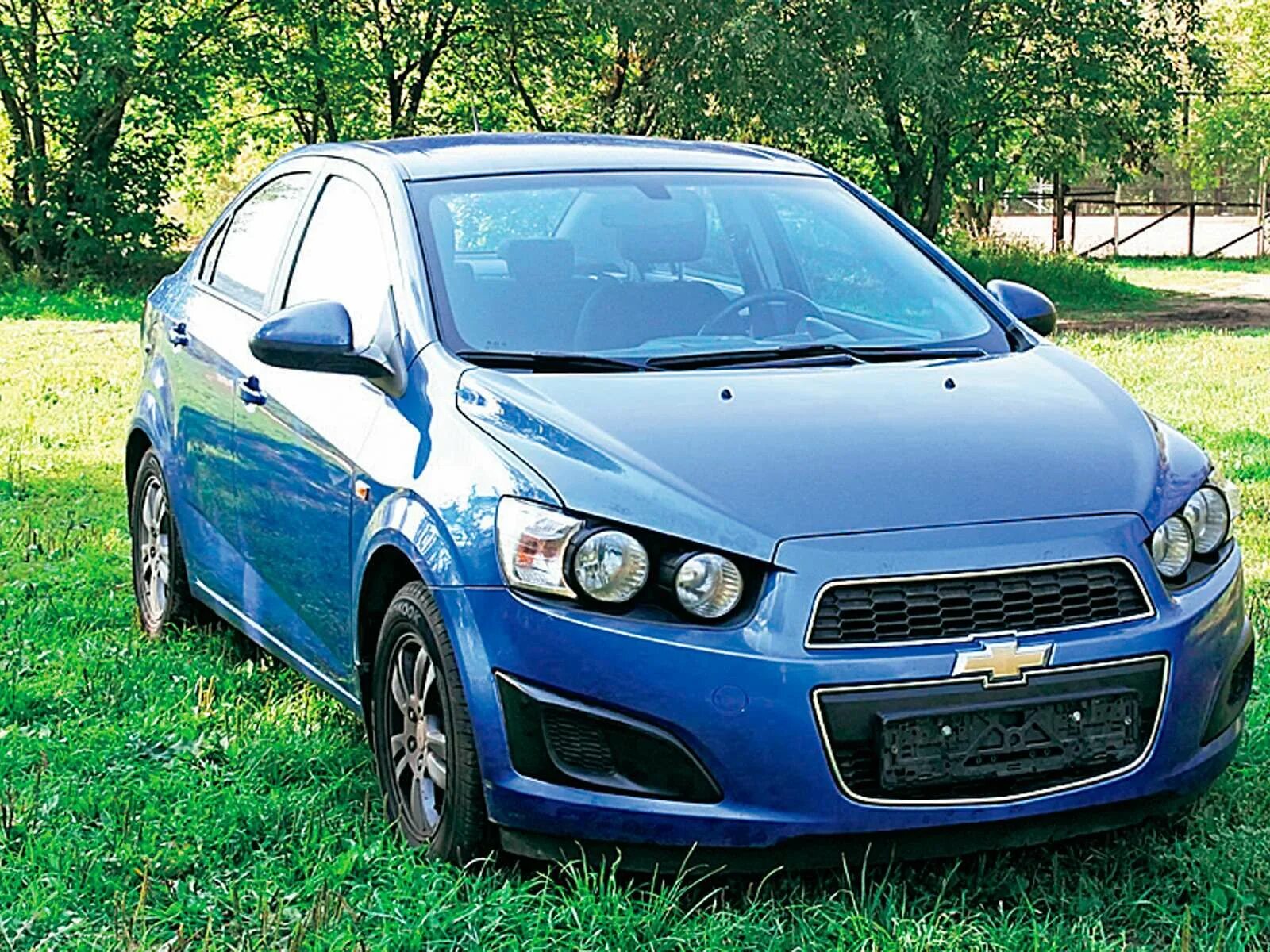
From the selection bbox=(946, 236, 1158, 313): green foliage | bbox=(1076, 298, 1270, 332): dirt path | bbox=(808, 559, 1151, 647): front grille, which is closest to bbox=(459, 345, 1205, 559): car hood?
bbox=(808, 559, 1151, 647): front grille

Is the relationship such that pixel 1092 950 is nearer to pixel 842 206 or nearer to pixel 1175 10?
pixel 842 206

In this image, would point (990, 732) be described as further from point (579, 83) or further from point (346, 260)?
point (579, 83)

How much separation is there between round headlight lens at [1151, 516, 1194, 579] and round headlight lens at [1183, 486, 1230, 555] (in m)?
0.05

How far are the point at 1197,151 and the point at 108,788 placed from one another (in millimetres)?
47017

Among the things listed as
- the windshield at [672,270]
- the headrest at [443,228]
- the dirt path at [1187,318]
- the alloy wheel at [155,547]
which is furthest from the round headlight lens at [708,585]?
the dirt path at [1187,318]

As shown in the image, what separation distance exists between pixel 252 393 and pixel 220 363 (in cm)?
43

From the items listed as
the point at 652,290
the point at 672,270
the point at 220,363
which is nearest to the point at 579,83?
the point at 220,363

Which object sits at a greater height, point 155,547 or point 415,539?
point 415,539

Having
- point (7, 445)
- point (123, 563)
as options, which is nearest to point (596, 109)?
point (7, 445)

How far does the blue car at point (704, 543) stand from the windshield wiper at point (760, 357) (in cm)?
1

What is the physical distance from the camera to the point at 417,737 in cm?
409

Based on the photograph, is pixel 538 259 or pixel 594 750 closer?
pixel 594 750

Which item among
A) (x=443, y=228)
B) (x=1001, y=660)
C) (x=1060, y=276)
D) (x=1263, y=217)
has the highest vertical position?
(x=443, y=228)

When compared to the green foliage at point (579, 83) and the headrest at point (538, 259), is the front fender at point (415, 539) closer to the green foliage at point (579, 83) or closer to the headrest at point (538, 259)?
the headrest at point (538, 259)
